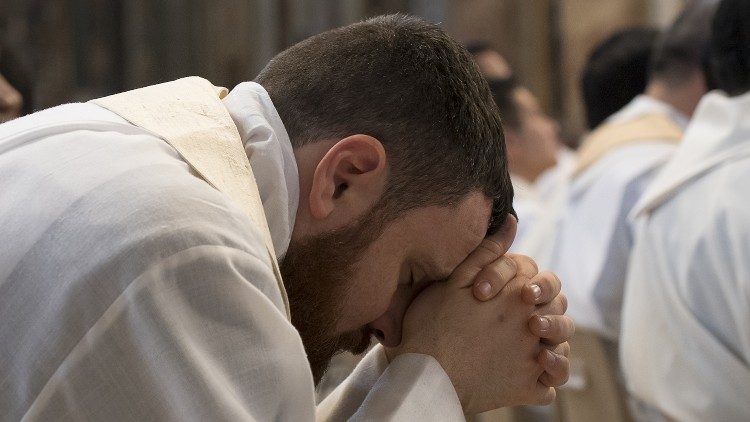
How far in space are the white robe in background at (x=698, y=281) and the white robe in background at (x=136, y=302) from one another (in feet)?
8.26

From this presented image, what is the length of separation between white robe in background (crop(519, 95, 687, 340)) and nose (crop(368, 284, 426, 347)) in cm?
343

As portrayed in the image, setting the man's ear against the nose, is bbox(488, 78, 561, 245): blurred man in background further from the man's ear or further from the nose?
the man's ear

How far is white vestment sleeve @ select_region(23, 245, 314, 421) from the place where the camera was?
1727mm

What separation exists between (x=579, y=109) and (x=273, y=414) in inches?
441

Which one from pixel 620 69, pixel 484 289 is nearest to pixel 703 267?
pixel 484 289

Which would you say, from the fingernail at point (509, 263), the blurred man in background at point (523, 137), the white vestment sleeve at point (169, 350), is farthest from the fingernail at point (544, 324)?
the blurred man in background at point (523, 137)

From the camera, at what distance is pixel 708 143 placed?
4352 millimetres

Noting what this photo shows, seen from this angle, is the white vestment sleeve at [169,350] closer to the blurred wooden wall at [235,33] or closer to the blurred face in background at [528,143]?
the blurred face in background at [528,143]

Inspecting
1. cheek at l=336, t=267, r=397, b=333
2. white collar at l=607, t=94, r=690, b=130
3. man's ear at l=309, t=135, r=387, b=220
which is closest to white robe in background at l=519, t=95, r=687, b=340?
white collar at l=607, t=94, r=690, b=130

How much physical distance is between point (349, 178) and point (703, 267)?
2.38 meters

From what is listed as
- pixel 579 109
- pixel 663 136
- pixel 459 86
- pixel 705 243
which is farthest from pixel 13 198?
pixel 579 109

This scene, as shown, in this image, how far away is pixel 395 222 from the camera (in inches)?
84.7

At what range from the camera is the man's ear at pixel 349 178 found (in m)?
2.05

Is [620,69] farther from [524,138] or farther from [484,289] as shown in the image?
[484,289]
